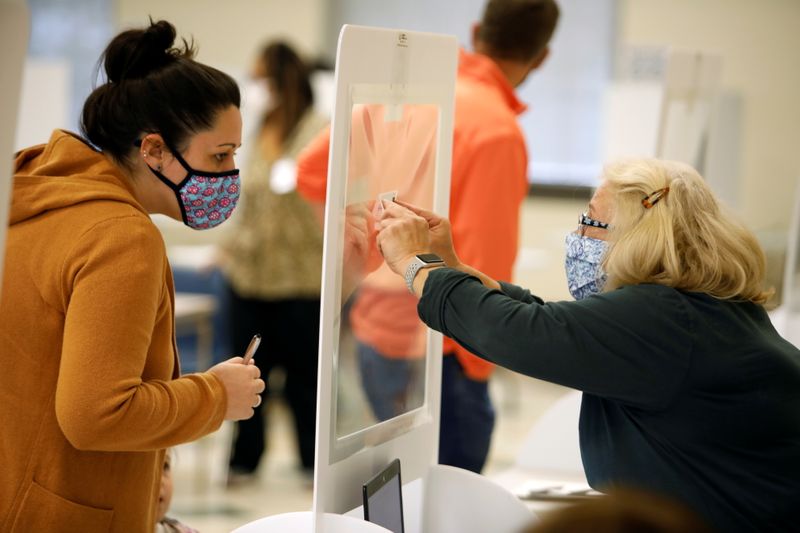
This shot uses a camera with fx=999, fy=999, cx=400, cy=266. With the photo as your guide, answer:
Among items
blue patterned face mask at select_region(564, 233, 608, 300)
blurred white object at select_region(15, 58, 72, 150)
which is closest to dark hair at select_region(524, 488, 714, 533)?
blue patterned face mask at select_region(564, 233, 608, 300)

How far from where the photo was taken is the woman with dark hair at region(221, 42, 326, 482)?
166 inches

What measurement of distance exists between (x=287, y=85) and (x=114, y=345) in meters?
3.01

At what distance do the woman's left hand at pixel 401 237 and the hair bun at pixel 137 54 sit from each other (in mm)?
429

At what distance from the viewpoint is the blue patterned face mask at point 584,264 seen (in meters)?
1.66

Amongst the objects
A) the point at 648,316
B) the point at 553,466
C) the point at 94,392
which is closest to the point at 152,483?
the point at 94,392

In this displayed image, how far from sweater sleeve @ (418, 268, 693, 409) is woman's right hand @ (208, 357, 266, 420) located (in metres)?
0.34

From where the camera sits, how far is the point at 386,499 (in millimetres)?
1675

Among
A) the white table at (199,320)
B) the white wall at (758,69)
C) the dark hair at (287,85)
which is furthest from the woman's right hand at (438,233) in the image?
the white wall at (758,69)

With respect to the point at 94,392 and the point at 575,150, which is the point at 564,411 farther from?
the point at 575,150

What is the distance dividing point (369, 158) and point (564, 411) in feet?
4.41

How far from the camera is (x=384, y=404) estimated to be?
5.87 feet

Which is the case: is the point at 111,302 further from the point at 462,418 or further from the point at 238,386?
the point at 462,418

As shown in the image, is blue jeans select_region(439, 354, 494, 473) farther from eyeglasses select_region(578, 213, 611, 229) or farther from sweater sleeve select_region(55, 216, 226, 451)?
sweater sleeve select_region(55, 216, 226, 451)

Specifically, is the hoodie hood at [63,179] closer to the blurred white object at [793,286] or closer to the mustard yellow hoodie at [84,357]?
the mustard yellow hoodie at [84,357]
